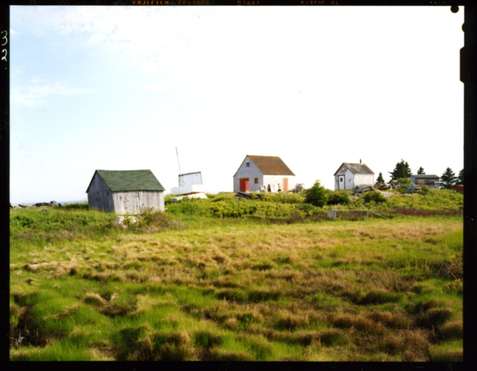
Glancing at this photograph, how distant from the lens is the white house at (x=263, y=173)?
3656mm

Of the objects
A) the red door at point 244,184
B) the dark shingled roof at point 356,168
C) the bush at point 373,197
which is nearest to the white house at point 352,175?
the dark shingled roof at point 356,168

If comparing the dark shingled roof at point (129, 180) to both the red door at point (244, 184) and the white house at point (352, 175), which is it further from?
the white house at point (352, 175)

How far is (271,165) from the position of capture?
373 centimetres

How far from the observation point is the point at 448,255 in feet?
11.7

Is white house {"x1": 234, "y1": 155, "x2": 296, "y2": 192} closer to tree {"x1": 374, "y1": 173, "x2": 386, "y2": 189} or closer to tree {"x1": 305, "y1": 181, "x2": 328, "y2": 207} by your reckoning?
tree {"x1": 305, "y1": 181, "x2": 328, "y2": 207}

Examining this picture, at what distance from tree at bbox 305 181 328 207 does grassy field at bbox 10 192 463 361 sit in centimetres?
17

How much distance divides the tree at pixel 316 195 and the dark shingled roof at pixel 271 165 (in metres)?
0.46

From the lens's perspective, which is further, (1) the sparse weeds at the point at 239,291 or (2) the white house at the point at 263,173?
(2) the white house at the point at 263,173

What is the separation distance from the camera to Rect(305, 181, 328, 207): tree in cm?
404

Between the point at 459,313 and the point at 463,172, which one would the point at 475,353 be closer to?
the point at 459,313

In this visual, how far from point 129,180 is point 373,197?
2641 millimetres
